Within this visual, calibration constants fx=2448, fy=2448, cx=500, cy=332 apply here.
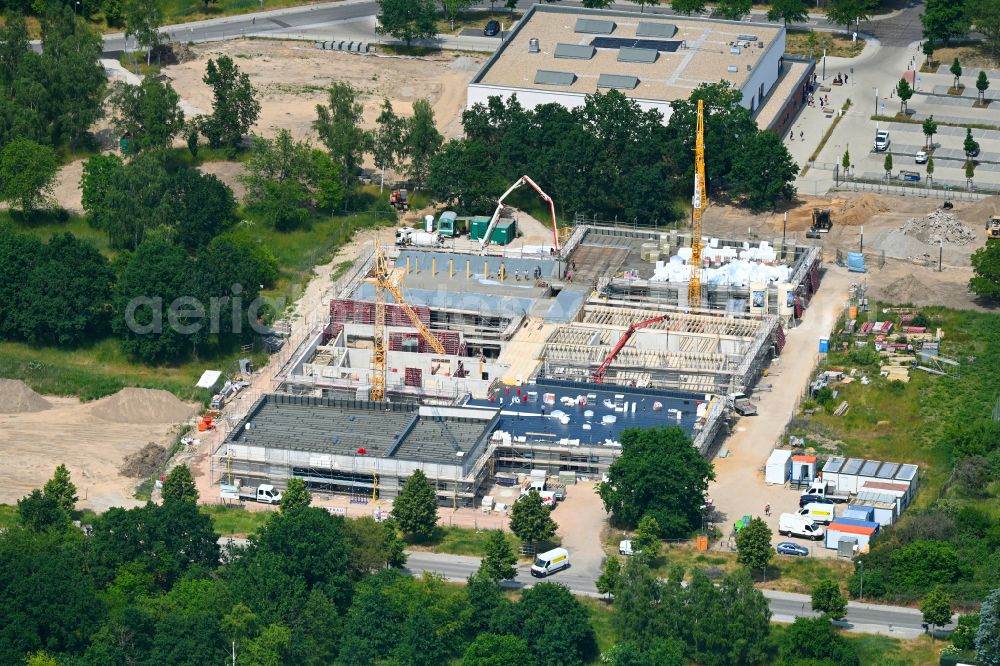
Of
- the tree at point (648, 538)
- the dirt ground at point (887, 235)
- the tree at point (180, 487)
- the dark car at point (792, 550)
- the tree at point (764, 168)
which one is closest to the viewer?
the tree at point (648, 538)

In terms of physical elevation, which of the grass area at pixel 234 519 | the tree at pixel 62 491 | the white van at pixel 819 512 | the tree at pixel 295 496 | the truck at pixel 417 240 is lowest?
the grass area at pixel 234 519

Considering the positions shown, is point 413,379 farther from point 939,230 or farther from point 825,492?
point 939,230

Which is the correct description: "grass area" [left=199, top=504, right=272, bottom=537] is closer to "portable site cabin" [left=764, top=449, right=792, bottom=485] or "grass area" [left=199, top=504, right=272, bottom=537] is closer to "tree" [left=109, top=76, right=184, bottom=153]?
"portable site cabin" [left=764, top=449, right=792, bottom=485]

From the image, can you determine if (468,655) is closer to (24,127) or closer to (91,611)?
(91,611)

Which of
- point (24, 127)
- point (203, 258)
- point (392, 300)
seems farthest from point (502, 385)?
point (24, 127)

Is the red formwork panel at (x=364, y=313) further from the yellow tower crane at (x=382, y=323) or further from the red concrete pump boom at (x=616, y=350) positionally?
the red concrete pump boom at (x=616, y=350)

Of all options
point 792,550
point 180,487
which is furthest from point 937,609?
point 180,487

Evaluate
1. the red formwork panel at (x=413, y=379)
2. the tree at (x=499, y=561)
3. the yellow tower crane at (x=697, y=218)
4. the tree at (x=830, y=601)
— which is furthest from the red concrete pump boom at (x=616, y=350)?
the tree at (x=830, y=601)
